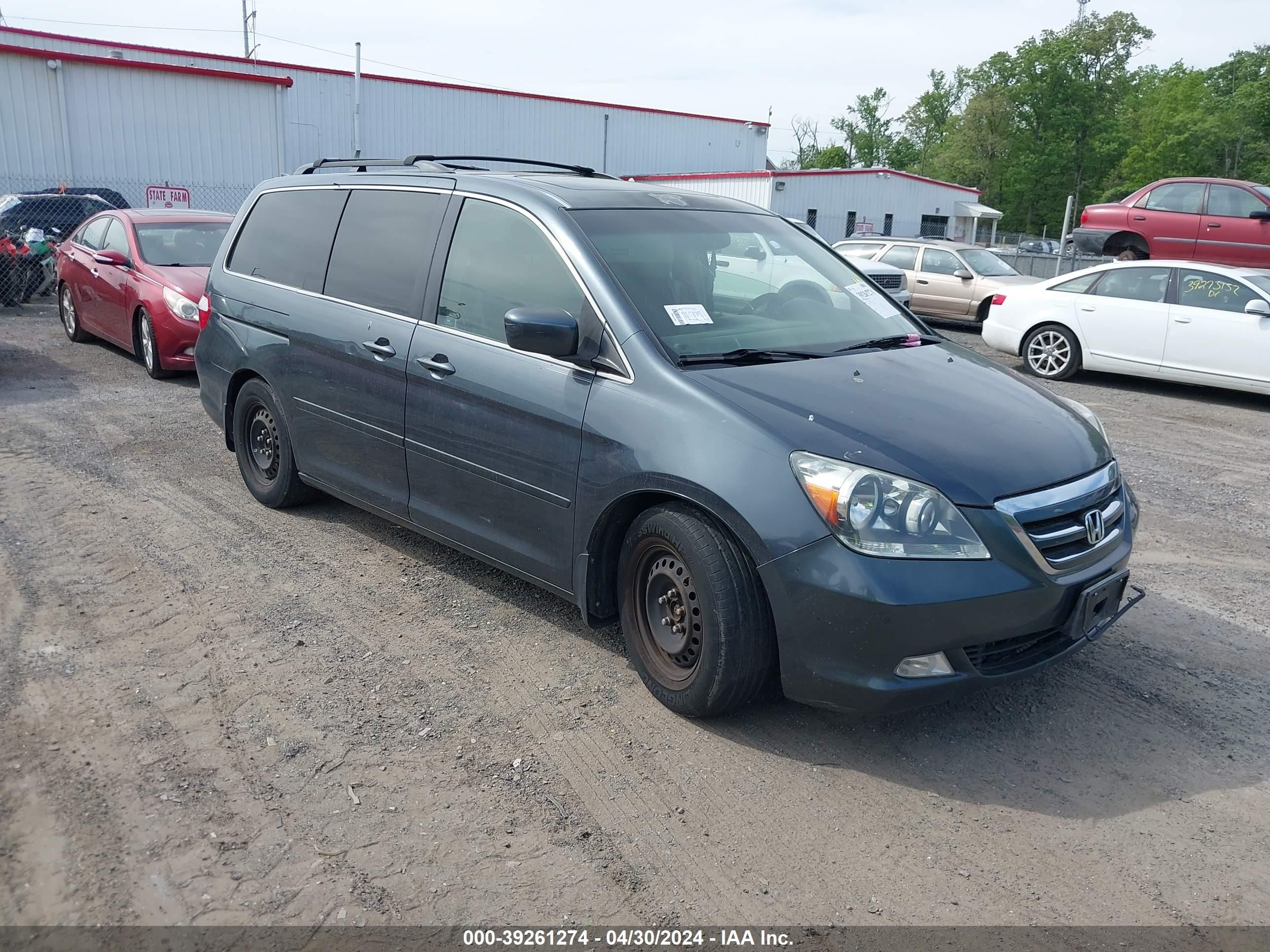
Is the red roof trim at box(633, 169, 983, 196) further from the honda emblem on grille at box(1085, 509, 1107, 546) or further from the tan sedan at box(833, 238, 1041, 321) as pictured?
the honda emblem on grille at box(1085, 509, 1107, 546)

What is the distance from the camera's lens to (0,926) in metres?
2.62

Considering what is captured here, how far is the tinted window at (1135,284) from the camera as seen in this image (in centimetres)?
1118

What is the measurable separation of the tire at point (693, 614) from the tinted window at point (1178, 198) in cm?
1569

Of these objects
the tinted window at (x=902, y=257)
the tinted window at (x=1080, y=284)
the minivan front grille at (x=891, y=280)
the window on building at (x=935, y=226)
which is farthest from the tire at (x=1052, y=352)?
the window on building at (x=935, y=226)

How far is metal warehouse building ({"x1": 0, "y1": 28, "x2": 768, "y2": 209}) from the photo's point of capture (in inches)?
873

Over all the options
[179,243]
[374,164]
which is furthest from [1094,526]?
[179,243]

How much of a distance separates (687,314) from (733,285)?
46cm

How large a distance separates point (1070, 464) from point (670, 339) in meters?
1.52

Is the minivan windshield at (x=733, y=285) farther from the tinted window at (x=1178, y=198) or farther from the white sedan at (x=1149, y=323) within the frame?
the tinted window at (x=1178, y=198)

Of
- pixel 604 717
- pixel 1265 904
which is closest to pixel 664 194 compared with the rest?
pixel 604 717

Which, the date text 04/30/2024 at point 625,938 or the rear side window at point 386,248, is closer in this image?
the date text 04/30/2024 at point 625,938

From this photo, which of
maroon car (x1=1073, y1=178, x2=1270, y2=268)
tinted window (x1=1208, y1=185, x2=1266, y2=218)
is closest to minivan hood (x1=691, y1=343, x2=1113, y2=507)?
maroon car (x1=1073, y1=178, x2=1270, y2=268)

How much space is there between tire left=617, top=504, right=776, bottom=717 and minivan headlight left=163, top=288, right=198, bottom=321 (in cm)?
738

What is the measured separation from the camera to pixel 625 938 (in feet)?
8.80
